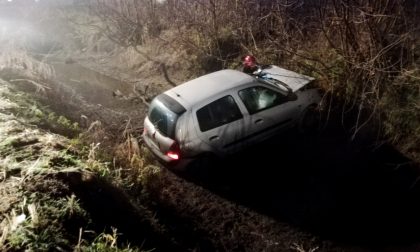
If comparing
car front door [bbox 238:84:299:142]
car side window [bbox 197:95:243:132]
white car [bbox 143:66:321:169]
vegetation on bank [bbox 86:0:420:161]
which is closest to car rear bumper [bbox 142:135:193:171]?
white car [bbox 143:66:321:169]

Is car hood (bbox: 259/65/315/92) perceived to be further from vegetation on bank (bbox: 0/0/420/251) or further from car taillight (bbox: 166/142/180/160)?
car taillight (bbox: 166/142/180/160)

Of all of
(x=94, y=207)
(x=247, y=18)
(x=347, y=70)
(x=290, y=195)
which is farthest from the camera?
(x=247, y=18)

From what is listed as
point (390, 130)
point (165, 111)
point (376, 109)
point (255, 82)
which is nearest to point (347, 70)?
point (376, 109)

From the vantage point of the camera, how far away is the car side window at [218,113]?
594 cm

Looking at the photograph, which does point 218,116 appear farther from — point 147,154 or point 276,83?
point 276,83

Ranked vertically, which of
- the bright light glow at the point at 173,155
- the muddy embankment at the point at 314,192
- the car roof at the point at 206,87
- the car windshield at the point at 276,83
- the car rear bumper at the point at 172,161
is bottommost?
the muddy embankment at the point at 314,192

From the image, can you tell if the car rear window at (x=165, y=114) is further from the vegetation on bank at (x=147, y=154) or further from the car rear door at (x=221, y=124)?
the vegetation on bank at (x=147, y=154)

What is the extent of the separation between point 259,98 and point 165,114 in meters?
1.88

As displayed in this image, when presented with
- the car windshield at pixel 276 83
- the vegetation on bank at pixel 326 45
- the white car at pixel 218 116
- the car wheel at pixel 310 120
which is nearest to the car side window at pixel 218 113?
the white car at pixel 218 116

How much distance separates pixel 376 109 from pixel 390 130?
21.0 inches

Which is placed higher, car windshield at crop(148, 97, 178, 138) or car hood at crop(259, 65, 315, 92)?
car hood at crop(259, 65, 315, 92)

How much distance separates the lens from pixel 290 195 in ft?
19.0

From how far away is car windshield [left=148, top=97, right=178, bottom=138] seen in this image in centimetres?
586

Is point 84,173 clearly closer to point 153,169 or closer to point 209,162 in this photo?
point 153,169
